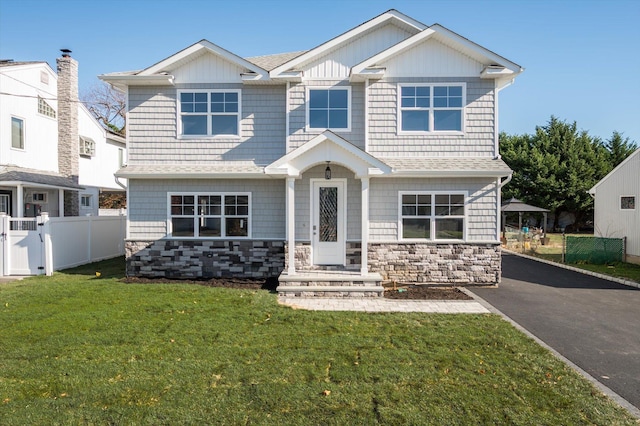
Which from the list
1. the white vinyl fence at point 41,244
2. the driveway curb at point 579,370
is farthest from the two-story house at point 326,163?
the driveway curb at point 579,370

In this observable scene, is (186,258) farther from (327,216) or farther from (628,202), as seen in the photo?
(628,202)

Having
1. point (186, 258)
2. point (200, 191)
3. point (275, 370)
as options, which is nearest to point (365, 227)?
point (200, 191)

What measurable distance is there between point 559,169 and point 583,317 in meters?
28.4

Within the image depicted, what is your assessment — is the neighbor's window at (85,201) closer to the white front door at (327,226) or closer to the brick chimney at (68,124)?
the brick chimney at (68,124)

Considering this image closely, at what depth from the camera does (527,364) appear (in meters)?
5.08

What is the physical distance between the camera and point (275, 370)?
4770 millimetres

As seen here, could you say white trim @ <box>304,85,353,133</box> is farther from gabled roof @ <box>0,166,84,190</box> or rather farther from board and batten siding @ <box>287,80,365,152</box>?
gabled roof @ <box>0,166,84,190</box>

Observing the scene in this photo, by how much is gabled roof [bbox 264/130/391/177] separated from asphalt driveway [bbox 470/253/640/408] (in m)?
4.26

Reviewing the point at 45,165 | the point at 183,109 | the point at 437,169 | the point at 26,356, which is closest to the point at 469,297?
the point at 437,169

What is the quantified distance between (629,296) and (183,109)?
13.0 m

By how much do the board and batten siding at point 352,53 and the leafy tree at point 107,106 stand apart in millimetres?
28148

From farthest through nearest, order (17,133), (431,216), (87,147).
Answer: (87,147), (17,133), (431,216)

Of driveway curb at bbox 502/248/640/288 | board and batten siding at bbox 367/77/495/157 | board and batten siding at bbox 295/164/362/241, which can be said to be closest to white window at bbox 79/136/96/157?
board and batten siding at bbox 295/164/362/241

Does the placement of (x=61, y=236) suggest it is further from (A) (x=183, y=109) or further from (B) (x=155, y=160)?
(A) (x=183, y=109)
